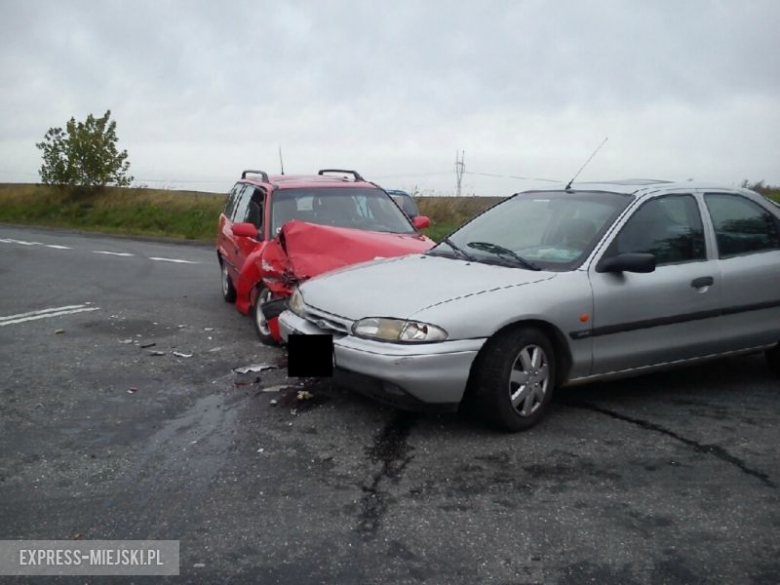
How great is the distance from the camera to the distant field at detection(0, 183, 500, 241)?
88.4 feet

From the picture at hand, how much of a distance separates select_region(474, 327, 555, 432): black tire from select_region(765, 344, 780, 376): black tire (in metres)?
2.32

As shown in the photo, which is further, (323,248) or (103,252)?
(103,252)

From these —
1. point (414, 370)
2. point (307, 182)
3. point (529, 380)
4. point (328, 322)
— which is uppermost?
point (307, 182)

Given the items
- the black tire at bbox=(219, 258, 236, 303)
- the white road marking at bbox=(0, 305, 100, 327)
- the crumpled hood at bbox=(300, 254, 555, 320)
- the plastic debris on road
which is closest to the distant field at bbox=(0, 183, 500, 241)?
the black tire at bbox=(219, 258, 236, 303)

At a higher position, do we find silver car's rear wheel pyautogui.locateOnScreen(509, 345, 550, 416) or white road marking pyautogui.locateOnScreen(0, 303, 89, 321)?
silver car's rear wheel pyautogui.locateOnScreen(509, 345, 550, 416)

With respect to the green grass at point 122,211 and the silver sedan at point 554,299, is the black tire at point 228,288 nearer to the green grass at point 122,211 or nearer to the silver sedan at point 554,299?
the silver sedan at point 554,299

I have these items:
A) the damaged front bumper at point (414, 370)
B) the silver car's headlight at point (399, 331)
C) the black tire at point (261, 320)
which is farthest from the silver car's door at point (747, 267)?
the black tire at point (261, 320)

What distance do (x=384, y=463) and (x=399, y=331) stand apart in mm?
762

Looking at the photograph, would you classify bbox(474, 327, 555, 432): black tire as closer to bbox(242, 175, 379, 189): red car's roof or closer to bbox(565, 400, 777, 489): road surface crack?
bbox(565, 400, 777, 489): road surface crack

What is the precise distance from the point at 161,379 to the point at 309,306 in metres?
1.65

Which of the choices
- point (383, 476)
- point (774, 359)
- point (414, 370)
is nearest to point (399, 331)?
point (414, 370)

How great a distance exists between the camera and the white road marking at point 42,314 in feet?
30.1

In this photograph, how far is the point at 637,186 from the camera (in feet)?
20.6

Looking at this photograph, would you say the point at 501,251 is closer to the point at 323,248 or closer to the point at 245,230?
the point at 323,248
